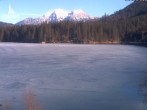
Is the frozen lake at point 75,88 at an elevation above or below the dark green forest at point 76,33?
below

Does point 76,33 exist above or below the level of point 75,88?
above

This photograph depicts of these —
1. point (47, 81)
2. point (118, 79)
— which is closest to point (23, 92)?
point (47, 81)

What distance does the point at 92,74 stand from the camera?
25.0m

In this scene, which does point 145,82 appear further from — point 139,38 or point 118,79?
Result: point 139,38

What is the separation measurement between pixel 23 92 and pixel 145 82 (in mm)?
7349

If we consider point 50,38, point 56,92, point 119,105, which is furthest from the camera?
point 50,38

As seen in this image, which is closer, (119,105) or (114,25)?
(119,105)

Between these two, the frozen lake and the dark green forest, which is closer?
the frozen lake

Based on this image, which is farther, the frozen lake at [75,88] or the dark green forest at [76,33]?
the dark green forest at [76,33]

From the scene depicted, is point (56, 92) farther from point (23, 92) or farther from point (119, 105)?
point (119, 105)

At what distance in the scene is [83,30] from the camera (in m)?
110

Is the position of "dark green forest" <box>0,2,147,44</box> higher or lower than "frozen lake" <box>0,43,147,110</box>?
higher

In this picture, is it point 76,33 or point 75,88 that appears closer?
point 75,88

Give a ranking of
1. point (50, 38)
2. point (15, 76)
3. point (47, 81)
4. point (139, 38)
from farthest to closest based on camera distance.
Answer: point (50, 38) → point (139, 38) → point (15, 76) → point (47, 81)
